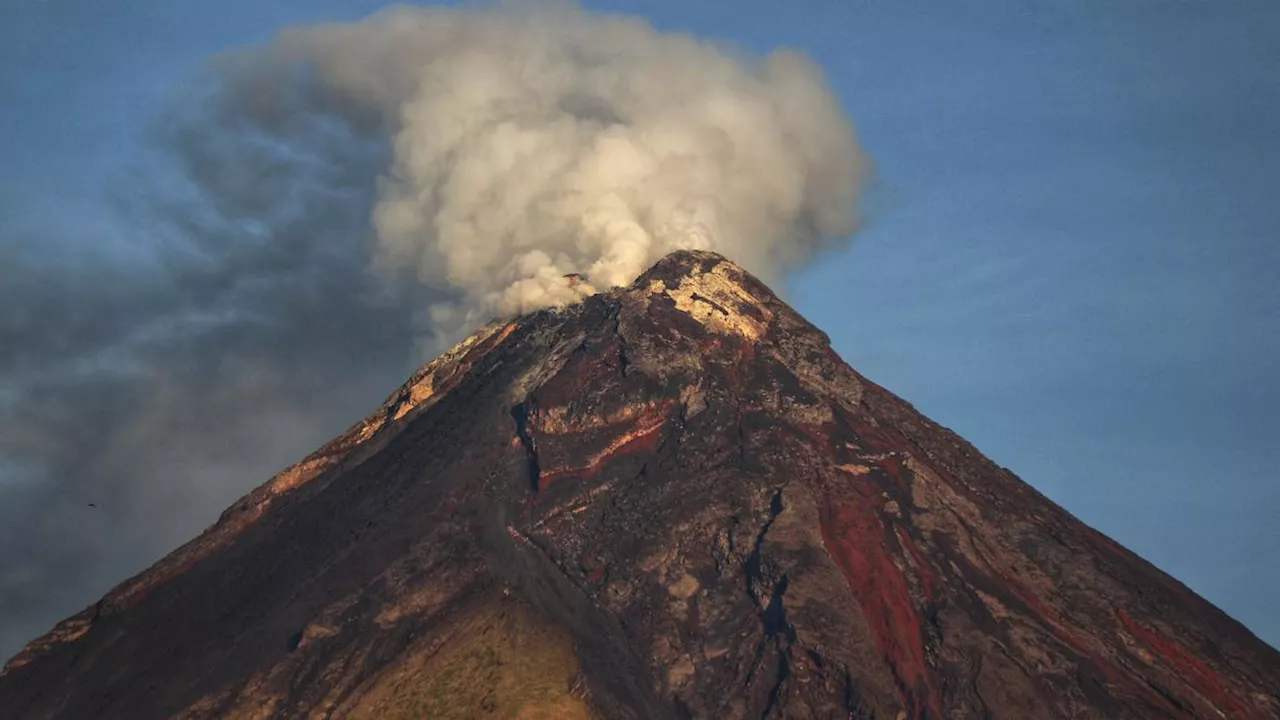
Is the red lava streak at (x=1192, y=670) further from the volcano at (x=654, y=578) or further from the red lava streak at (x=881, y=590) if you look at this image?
the red lava streak at (x=881, y=590)

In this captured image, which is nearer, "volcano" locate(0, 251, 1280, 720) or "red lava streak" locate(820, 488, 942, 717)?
"red lava streak" locate(820, 488, 942, 717)

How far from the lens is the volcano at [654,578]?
119 metres

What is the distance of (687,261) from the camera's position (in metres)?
165

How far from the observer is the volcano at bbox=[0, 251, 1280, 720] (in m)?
119

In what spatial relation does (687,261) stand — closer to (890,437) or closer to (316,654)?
(890,437)

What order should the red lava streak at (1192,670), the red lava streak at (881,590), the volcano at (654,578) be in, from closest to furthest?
1. the red lava streak at (881,590)
2. the volcano at (654,578)
3. the red lava streak at (1192,670)

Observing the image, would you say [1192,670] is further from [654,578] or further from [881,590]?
[654,578]

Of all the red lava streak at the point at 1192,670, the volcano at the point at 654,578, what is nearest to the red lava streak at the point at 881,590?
the volcano at the point at 654,578

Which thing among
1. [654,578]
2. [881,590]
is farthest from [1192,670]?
[654,578]

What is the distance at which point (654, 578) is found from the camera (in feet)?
421

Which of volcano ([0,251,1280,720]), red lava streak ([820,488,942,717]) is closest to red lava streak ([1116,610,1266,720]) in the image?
volcano ([0,251,1280,720])

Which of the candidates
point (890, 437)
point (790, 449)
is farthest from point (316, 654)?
point (890, 437)

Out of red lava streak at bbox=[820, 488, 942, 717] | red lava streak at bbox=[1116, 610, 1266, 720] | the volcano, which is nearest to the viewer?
red lava streak at bbox=[820, 488, 942, 717]

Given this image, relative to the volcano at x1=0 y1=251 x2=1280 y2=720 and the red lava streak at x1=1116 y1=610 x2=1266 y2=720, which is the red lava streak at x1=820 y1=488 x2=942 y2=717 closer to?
the volcano at x1=0 y1=251 x2=1280 y2=720
